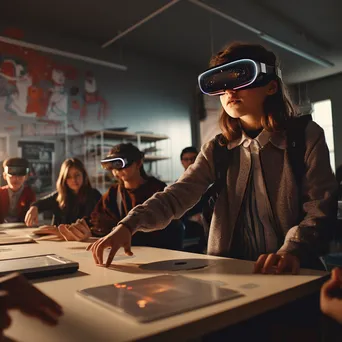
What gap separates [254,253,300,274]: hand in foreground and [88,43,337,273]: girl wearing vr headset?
3.8 inches

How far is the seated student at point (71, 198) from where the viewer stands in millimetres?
3055

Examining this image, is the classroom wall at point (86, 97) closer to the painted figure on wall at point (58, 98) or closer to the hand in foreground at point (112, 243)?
the painted figure on wall at point (58, 98)

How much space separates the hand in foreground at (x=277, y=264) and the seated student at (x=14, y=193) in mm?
2680

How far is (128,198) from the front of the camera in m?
2.13

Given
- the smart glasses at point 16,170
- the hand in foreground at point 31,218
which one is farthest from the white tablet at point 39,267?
the smart glasses at point 16,170

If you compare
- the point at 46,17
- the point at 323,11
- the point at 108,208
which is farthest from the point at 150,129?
the point at 108,208

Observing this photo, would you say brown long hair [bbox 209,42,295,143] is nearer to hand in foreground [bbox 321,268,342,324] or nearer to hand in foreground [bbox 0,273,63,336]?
hand in foreground [bbox 321,268,342,324]

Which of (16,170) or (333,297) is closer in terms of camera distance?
(333,297)

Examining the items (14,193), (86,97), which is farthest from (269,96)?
(86,97)

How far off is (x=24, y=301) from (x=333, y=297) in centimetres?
54

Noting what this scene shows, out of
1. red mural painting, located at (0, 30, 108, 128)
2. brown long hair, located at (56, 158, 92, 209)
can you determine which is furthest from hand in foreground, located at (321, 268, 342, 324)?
red mural painting, located at (0, 30, 108, 128)

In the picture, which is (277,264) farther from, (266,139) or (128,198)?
(128,198)

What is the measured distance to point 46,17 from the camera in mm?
4219

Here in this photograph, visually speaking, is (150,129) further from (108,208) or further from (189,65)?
(108,208)
